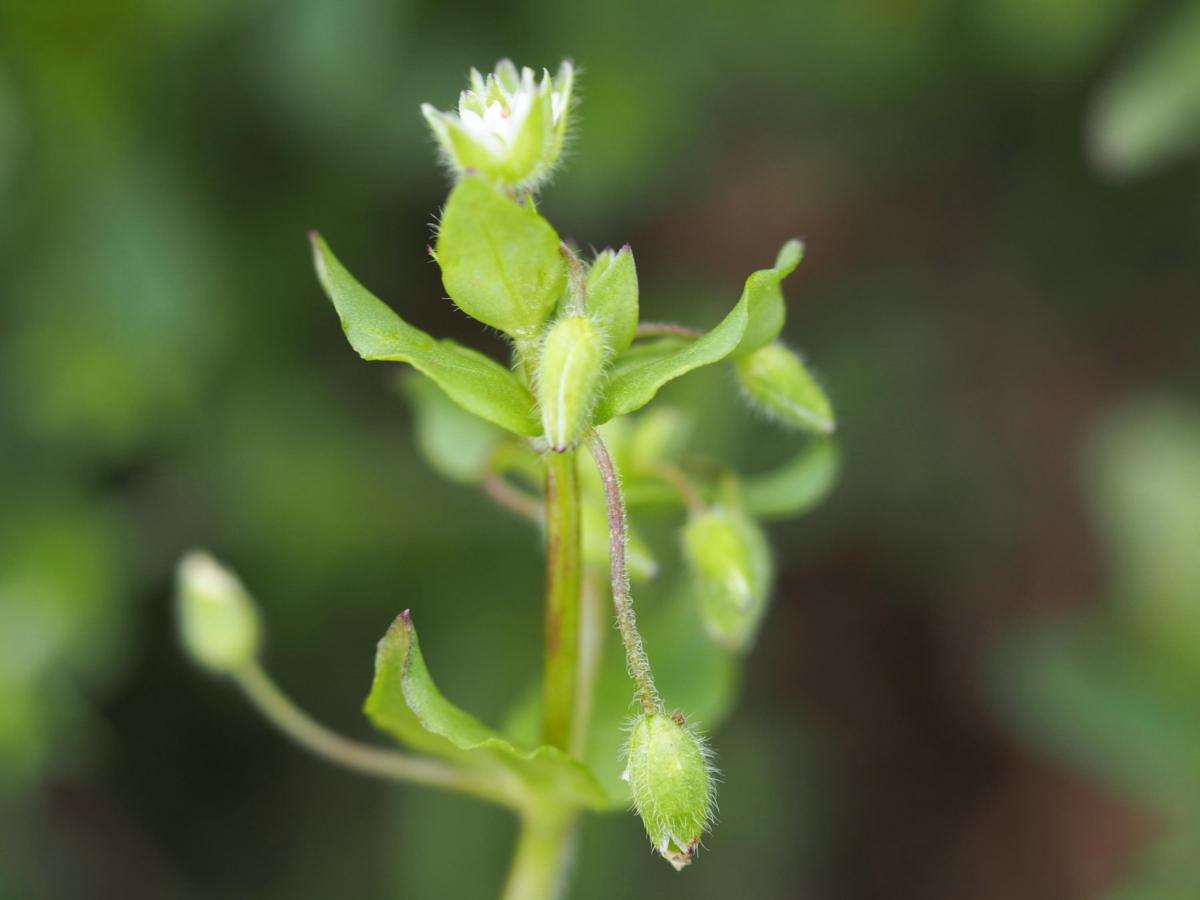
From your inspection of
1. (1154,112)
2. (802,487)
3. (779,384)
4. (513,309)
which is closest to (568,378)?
(513,309)

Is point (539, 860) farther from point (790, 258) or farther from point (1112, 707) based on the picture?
point (1112, 707)

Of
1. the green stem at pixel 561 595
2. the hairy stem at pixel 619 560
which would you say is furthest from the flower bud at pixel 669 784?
the green stem at pixel 561 595

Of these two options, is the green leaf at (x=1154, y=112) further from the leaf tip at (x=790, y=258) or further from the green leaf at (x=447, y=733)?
the green leaf at (x=447, y=733)

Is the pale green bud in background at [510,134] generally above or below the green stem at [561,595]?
above

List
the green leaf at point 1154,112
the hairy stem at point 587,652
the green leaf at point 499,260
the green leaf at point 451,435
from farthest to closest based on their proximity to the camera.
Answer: the green leaf at point 1154,112
the green leaf at point 451,435
the hairy stem at point 587,652
the green leaf at point 499,260

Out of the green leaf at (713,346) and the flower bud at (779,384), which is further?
the flower bud at (779,384)

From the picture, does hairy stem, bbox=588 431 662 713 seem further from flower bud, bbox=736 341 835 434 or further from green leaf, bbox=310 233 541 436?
flower bud, bbox=736 341 835 434

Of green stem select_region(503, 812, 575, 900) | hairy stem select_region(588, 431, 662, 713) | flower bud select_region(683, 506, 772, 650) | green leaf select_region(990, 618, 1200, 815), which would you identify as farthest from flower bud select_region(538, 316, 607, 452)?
green leaf select_region(990, 618, 1200, 815)
